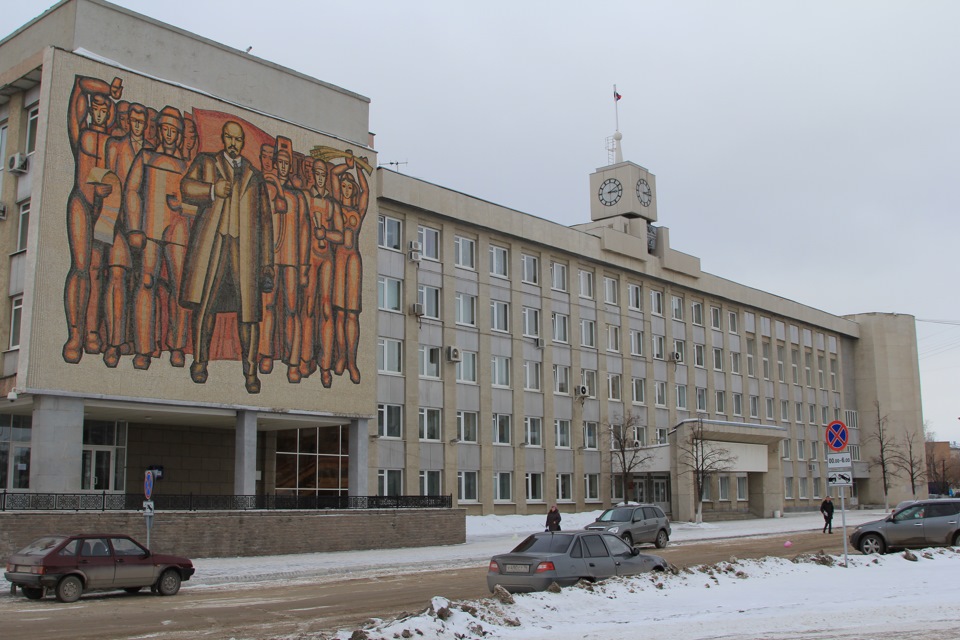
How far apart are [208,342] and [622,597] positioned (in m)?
22.1

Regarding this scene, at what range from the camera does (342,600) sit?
18.7 m

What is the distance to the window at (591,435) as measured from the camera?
52.5 meters

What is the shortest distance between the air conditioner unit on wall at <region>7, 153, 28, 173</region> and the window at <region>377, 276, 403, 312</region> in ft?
50.6

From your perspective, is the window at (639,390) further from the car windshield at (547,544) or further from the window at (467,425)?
the car windshield at (547,544)

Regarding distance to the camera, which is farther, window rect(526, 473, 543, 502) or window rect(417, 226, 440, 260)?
window rect(526, 473, 543, 502)

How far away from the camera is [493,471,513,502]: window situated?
46.7 m

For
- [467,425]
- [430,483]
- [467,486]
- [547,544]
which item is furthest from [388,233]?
[547,544]

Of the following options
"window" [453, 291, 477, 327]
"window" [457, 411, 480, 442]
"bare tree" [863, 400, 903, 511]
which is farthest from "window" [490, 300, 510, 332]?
"bare tree" [863, 400, 903, 511]

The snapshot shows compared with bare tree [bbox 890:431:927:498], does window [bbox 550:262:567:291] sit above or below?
above

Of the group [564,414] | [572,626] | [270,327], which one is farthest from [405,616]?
[564,414]

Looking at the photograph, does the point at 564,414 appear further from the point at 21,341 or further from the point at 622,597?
the point at 622,597

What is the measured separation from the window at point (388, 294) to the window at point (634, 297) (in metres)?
18.6

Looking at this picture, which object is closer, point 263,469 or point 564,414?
point 263,469

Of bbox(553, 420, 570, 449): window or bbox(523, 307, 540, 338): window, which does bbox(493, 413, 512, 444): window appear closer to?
bbox(553, 420, 570, 449): window
